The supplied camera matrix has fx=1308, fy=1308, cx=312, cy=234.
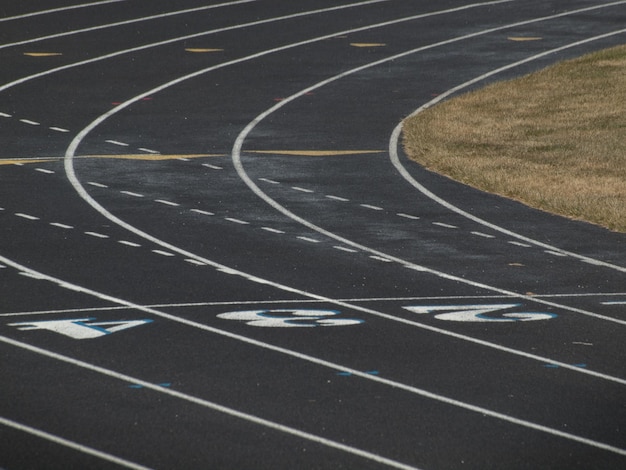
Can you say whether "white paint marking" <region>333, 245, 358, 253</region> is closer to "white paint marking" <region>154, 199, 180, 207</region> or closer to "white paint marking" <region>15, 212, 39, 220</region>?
"white paint marking" <region>154, 199, 180, 207</region>

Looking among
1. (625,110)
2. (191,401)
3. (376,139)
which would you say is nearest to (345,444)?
(191,401)

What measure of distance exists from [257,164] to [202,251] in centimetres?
652

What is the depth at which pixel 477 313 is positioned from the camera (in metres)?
13.6

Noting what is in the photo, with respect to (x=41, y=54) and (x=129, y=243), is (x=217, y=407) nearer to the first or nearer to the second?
(x=129, y=243)

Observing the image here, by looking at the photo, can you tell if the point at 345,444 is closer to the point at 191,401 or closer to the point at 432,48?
the point at 191,401

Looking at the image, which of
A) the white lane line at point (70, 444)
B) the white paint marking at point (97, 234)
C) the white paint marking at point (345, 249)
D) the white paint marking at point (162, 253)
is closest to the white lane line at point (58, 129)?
the white paint marking at point (97, 234)

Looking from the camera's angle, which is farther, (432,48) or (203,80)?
(432,48)

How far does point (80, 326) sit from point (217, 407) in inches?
115

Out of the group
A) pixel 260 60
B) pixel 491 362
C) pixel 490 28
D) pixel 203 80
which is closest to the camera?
pixel 491 362

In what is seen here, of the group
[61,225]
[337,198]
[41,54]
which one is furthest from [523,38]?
[61,225]

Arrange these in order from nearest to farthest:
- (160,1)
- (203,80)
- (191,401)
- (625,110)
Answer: (191,401) → (625,110) → (203,80) → (160,1)

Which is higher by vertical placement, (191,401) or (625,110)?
(191,401)

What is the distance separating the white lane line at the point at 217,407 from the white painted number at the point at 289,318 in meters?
1.67

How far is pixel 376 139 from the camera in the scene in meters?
25.1
